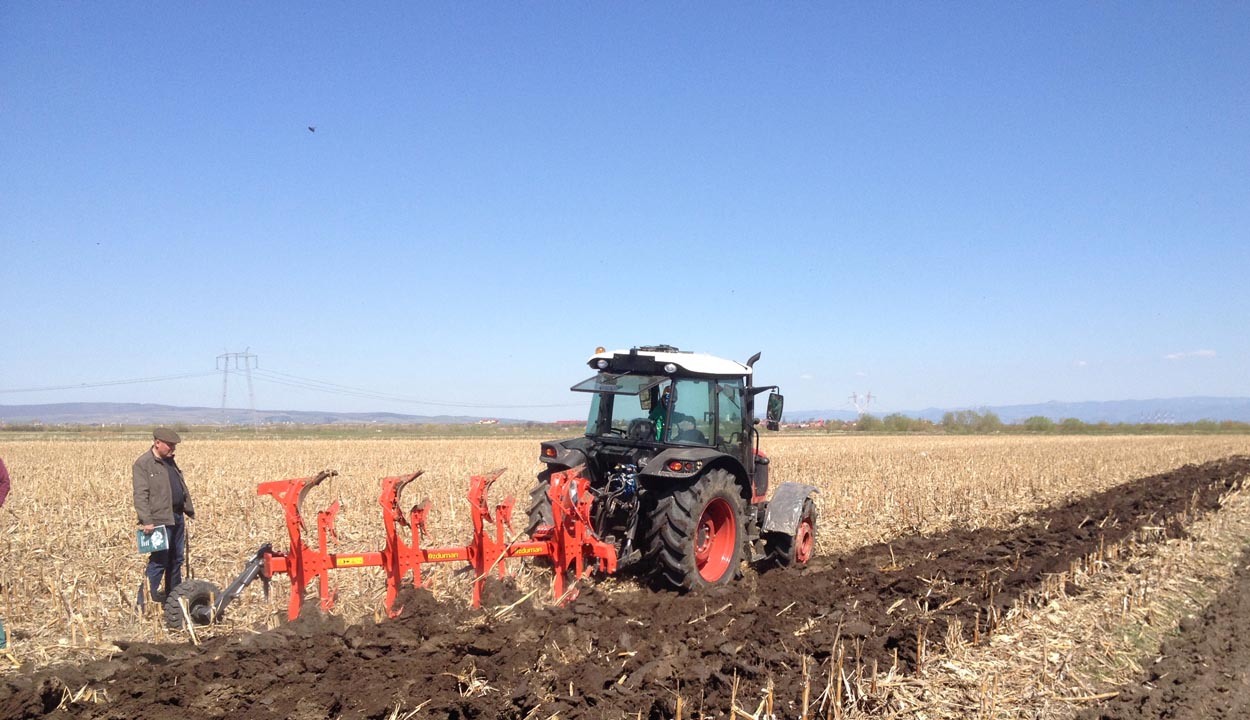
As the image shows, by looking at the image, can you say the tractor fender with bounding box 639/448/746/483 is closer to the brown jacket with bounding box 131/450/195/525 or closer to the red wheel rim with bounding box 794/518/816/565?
the red wheel rim with bounding box 794/518/816/565

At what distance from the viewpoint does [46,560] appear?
8.60m

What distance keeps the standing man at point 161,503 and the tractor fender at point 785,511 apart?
5086 mm

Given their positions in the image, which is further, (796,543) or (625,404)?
(796,543)

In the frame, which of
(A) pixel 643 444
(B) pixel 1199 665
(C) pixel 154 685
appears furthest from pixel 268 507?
(B) pixel 1199 665

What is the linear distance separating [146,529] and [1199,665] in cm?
738

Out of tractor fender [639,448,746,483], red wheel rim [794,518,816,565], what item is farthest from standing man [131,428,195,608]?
red wheel rim [794,518,816,565]

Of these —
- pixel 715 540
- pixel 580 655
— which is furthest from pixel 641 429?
pixel 580 655

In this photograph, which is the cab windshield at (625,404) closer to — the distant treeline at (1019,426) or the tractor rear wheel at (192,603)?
the tractor rear wheel at (192,603)

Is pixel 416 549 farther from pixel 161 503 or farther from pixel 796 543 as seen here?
pixel 796 543

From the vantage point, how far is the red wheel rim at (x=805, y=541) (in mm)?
8492

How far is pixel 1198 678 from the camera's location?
5.18m

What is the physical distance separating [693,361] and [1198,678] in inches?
165

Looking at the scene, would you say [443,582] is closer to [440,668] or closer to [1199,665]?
[440,668]

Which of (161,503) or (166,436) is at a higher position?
(166,436)
